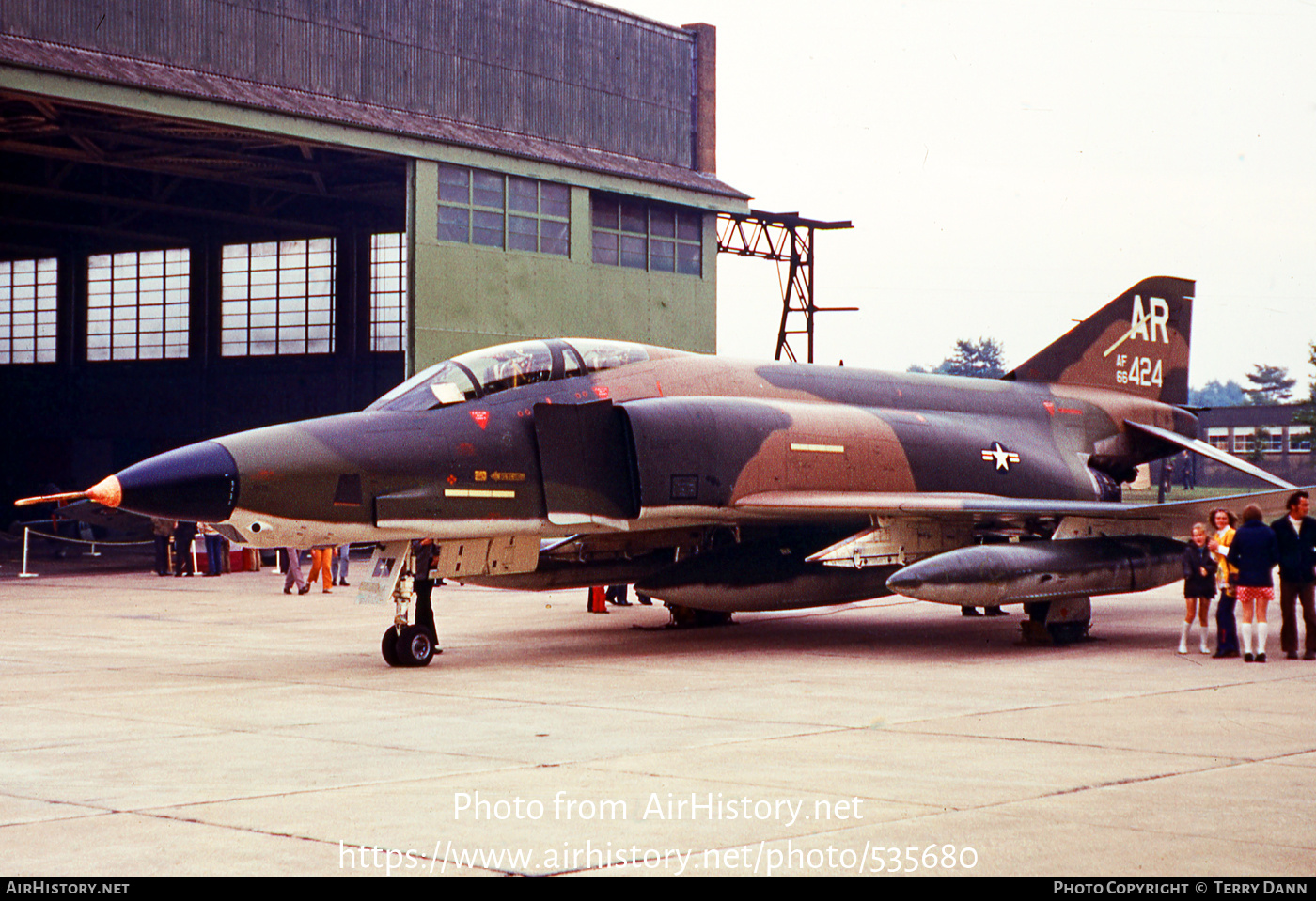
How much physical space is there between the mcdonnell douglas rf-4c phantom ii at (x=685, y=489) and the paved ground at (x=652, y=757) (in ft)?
2.54

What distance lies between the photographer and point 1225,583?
42.1 feet

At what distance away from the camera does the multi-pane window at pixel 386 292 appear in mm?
36969

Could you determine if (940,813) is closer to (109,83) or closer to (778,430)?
(778,430)

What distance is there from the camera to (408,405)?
1248cm

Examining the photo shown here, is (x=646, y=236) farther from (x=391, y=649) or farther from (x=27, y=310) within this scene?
(x=27, y=310)

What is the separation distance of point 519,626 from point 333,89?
1415cm

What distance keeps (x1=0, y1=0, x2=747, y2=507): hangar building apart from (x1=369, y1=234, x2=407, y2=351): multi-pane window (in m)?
0.05

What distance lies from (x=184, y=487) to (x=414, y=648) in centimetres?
250

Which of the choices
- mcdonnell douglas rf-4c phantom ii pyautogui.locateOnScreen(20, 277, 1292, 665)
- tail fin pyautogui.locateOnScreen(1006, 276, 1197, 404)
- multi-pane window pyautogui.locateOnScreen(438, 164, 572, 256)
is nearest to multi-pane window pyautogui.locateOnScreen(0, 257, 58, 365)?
multi-pane window pyautogui.locateOnScreen(438, 164, 572, 256)

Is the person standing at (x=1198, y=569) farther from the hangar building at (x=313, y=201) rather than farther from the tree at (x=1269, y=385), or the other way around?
the tree at (x=1269, y=385)

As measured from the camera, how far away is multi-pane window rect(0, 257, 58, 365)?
42.9m

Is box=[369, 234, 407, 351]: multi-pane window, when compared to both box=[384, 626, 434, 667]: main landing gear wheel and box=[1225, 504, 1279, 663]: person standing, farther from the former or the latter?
box=[1225, 504, 1279, 663]: person standing

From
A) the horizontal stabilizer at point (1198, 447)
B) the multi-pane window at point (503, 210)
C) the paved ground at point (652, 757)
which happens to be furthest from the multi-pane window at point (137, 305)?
the horizontal stabilizer at point (1198, 447)

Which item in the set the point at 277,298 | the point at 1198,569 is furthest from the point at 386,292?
the point at 1198,569
